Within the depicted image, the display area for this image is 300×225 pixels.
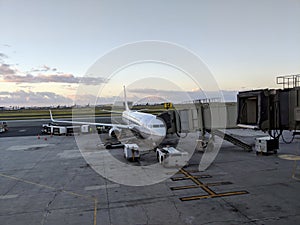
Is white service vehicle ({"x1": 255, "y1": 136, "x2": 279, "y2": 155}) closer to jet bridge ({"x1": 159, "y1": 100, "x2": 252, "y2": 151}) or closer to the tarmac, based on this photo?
the tarmac

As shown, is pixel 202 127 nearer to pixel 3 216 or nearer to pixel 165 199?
pixel 165 199

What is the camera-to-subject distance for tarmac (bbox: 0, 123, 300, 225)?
12.2 meters

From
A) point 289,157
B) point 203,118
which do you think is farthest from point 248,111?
point 289,157

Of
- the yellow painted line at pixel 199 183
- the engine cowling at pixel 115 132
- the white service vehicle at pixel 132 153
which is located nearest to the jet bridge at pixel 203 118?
the white service vehicle at pixel 132 153

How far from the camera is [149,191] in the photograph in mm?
15922

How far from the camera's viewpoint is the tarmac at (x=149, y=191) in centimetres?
1222

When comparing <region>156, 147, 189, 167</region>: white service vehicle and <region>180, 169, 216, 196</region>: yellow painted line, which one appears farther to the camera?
<region>156, 147, 189, 167</region>: white service vehicle

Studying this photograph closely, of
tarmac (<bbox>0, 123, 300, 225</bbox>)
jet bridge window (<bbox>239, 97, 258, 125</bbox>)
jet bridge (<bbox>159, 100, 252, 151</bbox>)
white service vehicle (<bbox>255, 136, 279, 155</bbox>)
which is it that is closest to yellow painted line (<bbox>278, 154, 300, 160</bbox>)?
tarmac (<bbox>0, 123, 300, 225</bbox>)

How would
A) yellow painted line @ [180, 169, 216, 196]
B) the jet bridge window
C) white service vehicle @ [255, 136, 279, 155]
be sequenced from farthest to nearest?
white service vehicle @ [255, 136, 279, 155]
yellow painted line @ [180, 169, 216, 196]
the jet bridge window

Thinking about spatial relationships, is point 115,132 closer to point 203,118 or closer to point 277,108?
point 203,118

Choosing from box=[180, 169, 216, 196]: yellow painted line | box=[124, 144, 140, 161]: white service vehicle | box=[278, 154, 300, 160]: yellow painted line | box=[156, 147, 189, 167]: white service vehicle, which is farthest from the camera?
box=[124, 144, 140, 161]: white service vehicle

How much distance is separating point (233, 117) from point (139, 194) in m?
15.0

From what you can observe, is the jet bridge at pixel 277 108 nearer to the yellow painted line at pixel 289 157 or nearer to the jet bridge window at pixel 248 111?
the jet bridge window at pixel 248 111

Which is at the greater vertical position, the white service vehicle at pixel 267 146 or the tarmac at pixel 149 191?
the white service vehicle at pixel 267 146
